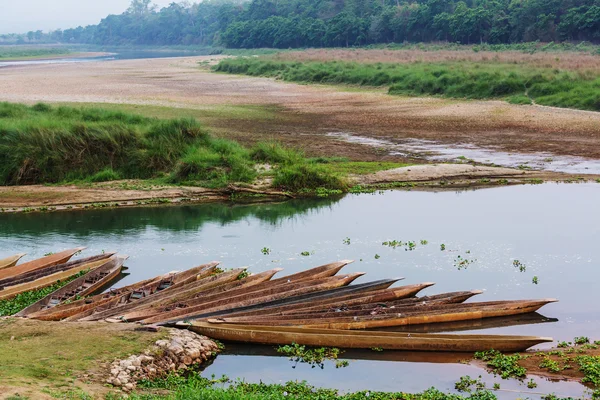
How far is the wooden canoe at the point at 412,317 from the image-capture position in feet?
46.1

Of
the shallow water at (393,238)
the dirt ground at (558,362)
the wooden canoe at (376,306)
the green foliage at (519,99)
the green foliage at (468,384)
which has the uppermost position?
the green foliage at (519,99)

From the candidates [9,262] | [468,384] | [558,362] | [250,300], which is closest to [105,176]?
[9,262]

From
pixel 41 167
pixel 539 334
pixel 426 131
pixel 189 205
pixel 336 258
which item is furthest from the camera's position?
pixel 426 131

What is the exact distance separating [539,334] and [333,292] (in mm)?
3831

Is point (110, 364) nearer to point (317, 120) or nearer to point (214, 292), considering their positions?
point (214, 292)

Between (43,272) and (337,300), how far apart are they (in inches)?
276

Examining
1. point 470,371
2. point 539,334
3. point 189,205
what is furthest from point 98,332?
point 189,205

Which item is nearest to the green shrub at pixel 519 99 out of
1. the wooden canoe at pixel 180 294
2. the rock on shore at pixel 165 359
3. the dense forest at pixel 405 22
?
the wooden canoe at pixel 180 294

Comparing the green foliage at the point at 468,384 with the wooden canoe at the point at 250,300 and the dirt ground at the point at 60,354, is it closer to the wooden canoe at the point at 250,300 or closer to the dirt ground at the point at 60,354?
the wooden canoe at the point at 250,300

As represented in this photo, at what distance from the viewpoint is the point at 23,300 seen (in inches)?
643

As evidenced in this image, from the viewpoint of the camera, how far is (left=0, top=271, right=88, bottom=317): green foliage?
15602mm

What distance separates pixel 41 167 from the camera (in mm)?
28719

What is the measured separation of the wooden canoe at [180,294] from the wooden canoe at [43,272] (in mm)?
3613

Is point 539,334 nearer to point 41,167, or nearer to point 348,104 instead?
point 41,167
